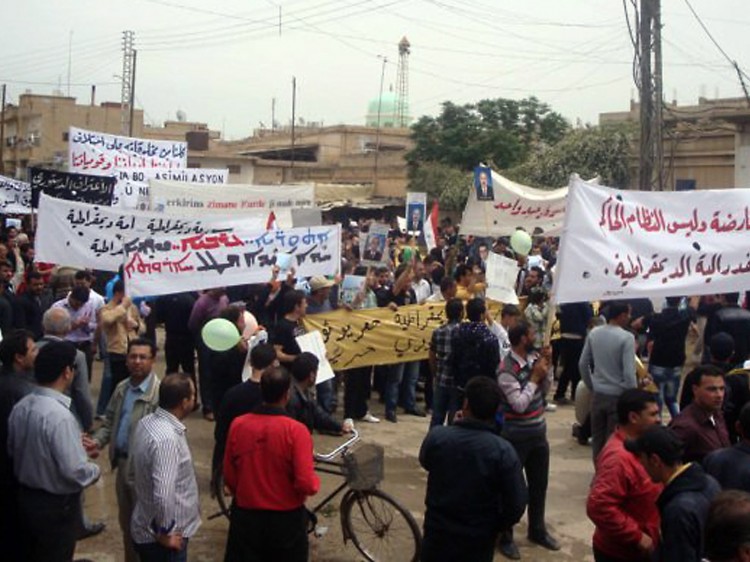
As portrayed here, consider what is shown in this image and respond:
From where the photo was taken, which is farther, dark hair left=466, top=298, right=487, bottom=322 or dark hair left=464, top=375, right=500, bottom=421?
dark hair left=466, top=298, right=487, bottom=322

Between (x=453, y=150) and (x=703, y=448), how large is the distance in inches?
1469

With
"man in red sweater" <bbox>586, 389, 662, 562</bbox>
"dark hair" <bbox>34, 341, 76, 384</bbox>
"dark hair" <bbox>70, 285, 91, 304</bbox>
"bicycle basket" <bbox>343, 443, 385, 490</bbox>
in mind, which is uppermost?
"dark hair" <bbox>70, 285, 91, 304</bbox>

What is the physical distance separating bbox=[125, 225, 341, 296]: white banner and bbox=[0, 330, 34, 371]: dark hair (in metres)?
3.28

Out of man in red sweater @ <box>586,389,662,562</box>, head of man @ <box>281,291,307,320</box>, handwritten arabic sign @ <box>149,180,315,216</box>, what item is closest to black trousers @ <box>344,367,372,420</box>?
head of man @ <box>281,291,307,320</box>

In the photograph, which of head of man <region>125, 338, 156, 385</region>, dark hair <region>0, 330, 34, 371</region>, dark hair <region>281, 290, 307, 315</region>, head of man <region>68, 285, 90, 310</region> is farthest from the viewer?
head of man <region>68, 285, 90, 310</region>

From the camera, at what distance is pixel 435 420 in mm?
8094

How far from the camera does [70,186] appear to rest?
45.5 ft

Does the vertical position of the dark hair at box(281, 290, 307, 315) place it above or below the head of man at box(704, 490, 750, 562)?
above

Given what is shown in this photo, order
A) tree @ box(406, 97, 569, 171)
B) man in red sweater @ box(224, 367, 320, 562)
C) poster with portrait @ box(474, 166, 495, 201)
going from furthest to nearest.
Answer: tree @ box(406, 97, 569, 171) < poster with portrait @ box(474, 166, 495, 201) < man in red sweater @ box(224, 367, 320, 562)

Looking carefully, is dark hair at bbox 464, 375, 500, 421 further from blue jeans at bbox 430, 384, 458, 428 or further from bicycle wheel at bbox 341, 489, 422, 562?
blue jeans at bbox 430, 384, 458, 428

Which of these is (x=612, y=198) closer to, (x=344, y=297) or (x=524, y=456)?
(x=524, y=456)

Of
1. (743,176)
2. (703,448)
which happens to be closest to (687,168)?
(743,176)

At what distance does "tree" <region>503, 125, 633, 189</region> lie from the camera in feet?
99.2

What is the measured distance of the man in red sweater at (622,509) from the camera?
14.1 ft
